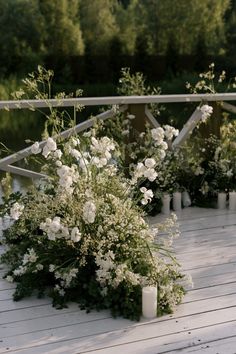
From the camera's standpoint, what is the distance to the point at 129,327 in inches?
91.4

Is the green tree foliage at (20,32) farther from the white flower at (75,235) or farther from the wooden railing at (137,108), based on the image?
the white flower at (75,235)

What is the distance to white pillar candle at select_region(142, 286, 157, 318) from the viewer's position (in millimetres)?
2377

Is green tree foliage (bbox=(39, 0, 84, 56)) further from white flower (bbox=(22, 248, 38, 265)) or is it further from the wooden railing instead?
white flower (bbox=(22, 248, 38, 265))

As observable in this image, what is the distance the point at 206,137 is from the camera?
4.43 metres

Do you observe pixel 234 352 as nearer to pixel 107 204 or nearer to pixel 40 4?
pixel 107 204

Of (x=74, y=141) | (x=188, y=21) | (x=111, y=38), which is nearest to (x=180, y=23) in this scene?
(x=188, y=21)

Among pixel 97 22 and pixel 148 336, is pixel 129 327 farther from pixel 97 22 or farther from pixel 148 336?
pixel 97 22

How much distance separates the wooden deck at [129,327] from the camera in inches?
85.1

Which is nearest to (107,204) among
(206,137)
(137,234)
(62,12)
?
(137,234)

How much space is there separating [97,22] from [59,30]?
177 cm

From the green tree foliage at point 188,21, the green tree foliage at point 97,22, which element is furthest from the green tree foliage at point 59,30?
the green tree foliage at point 188,21

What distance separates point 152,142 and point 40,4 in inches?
696

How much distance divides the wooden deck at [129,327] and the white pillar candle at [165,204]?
43.3 inches

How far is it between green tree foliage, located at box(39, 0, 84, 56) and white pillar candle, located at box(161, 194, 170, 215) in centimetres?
1681
